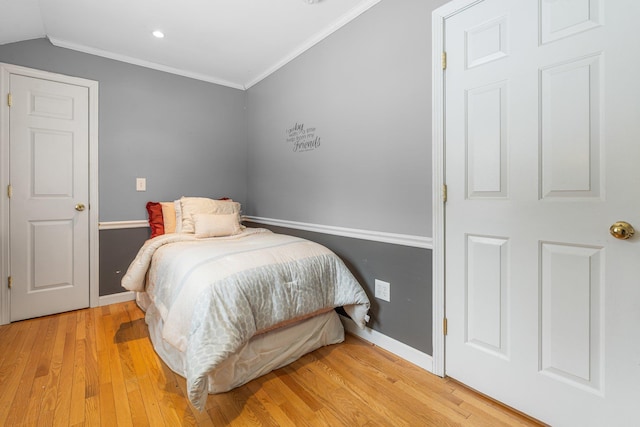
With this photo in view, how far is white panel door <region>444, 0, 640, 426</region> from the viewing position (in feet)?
3.66

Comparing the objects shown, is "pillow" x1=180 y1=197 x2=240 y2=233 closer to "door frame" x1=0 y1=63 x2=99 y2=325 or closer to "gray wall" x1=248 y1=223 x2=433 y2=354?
"door frame" x1=0 y1=63 x2=99 y2=325

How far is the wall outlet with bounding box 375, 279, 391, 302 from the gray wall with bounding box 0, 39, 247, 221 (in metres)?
2.20

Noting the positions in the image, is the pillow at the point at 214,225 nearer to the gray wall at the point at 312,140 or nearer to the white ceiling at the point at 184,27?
the gray wall at the point at 312,140

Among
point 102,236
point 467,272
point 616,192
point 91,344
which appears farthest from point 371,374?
point 102,236

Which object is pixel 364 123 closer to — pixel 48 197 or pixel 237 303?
pixel 237 303

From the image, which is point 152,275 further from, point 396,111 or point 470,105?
point 470,105

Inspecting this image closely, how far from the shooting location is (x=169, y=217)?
9.27 ft

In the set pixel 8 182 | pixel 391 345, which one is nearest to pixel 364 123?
pixel 391 345

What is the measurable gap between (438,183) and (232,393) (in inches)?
63.4

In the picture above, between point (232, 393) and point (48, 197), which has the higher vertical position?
point (48, 197)

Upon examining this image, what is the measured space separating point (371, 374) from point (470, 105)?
5.26 feet

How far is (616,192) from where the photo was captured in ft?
3.67

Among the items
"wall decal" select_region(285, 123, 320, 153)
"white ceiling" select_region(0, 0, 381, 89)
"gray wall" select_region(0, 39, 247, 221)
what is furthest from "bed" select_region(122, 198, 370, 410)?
"white ceiling" select_region(0, 0, 381, 89)

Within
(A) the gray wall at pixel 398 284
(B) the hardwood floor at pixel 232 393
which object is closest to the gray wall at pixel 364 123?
(A) the gray wall at pixel 398 284
